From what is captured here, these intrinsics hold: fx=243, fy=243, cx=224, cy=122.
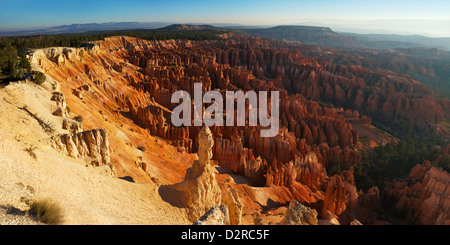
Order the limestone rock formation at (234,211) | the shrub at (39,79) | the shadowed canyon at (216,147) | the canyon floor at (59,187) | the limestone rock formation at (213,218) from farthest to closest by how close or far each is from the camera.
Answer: the shrub at (39,79)
the shadowed canyon at (216,147)
the limestone rock formation at (234,211)
the limestone rock formation at (213,218)
the canyon floor at (59,187)

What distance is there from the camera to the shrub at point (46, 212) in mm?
5270

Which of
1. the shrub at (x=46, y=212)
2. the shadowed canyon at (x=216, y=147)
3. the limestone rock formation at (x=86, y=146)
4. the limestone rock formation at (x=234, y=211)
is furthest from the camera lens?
the shadowed canyon at (x=216, y=147)

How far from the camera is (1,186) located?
18.9ft

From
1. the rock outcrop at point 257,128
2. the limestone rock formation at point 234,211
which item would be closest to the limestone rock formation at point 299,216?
the limestone rock formation at point 234,211

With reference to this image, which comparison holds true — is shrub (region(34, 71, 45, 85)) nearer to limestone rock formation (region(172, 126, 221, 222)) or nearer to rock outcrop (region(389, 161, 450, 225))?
limestone rock formation (region(172, 126, 221, 222))

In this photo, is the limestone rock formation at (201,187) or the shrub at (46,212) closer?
the shrub at (46,212)

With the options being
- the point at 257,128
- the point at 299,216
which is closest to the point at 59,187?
the point at 299,216

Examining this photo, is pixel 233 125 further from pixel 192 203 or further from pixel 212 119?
pixel 192 203

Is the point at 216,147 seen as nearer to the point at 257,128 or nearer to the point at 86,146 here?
the point at 257,128

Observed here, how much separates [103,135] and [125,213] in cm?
542

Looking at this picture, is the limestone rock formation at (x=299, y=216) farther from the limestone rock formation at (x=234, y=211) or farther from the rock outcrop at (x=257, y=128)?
the rock outcrop at (x=257, y=128)

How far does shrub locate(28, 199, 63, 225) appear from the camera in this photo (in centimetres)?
527

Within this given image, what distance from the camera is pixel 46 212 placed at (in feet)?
17.6

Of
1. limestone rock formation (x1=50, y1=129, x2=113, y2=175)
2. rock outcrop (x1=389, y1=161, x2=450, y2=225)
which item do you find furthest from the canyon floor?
rock outcrop (x1=389, y1=161, x2=450, y2=225)
